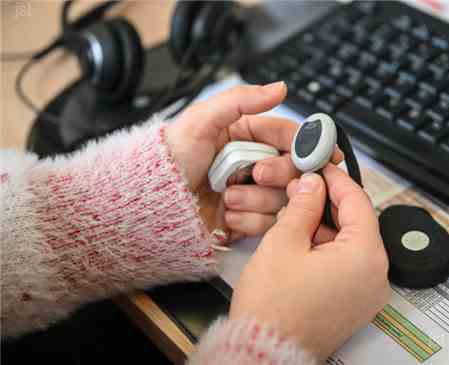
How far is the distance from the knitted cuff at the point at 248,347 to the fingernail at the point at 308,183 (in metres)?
0.11

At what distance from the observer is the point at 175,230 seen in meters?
0.50

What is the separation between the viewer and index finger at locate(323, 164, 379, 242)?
45 cm

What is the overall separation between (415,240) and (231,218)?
0.15 meters

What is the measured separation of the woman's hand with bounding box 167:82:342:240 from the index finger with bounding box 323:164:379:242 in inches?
1.7

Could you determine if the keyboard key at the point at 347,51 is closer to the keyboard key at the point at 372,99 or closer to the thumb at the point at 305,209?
the keyboard key at the point at 372,99

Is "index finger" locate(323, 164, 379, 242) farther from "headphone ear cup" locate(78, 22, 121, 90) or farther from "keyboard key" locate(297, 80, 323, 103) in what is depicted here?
"headphone ear cup" locate(78, 22, 121, 90)

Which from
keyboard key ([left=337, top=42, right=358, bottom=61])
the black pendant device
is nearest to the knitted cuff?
the black pendant device

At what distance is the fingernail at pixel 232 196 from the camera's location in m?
0.54

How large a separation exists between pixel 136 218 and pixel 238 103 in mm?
128

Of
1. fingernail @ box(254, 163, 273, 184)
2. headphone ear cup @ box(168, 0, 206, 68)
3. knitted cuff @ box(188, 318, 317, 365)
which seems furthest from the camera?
headphone ear cup @ box(168, 0, 206, 68)

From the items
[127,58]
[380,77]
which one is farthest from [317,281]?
[127,58]

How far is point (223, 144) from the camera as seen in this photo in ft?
1.88

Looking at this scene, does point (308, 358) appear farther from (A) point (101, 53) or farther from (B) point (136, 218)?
(A) point (101, 53)

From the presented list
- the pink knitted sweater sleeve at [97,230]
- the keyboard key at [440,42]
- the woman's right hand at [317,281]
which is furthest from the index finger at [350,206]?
the keyboard key at [440,42]
